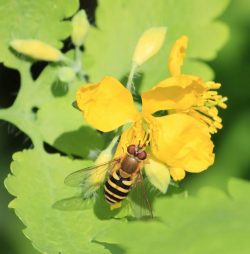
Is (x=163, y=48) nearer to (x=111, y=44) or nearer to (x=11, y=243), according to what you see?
(x=111, y=44)

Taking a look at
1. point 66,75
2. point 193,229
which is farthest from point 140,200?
point 193,229

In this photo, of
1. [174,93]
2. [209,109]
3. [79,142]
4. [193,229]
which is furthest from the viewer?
[79,142]

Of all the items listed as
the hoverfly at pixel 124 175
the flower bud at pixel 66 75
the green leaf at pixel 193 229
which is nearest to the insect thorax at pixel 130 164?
the hoverfly at pixel 124 175

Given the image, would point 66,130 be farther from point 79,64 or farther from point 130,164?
point 130,164

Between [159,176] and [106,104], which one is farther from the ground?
[106,104]

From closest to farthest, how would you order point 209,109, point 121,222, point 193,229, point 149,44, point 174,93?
point 193,229, point 121,222, point 174,93, point 209,109, point 149,44

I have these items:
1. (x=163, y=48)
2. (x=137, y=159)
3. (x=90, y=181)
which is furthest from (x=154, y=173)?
(x=163, y=48)

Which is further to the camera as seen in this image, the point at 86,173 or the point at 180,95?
the point at 86,173
